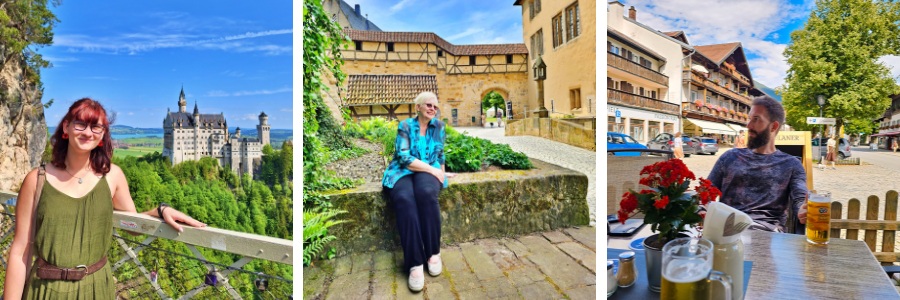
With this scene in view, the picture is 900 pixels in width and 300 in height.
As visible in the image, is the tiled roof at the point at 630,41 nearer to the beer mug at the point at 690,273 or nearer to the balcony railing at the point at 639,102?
the balcony railing at the point at 639,102

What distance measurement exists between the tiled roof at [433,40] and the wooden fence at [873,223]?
1.95 meters

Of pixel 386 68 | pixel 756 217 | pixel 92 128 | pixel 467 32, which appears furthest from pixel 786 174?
pixel 92 128

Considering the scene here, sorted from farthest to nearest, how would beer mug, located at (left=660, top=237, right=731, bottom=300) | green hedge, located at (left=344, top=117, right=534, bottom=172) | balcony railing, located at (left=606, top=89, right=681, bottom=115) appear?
balcony railing, located at (left=606, top=89, right=681, bottom=115), green hedge, located at (left=344, top=117, right=534, bottom=172), beer mug, located at (left=660, top=237, right=731, bottom=300)

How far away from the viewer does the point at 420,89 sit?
1.61m

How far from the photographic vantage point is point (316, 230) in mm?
1680

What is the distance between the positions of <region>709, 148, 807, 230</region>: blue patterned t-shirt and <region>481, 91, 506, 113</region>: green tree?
3.91 ft

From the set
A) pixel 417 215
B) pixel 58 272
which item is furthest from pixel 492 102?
pixel 58 272

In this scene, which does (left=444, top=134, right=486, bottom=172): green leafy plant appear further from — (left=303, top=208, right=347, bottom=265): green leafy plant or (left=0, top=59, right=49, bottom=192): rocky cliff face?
(left=0, top=59, right=49, bottom=192): rocky cliff face

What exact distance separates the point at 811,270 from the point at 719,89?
3.37 feet

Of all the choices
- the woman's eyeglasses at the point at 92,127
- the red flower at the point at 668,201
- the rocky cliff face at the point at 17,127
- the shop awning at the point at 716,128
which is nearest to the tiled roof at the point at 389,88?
the red flower at the point at 668,201

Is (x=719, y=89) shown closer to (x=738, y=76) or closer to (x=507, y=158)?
(x=738, y=76)

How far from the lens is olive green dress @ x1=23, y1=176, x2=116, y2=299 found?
5.11 feet

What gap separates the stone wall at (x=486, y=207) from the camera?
63.9 inches

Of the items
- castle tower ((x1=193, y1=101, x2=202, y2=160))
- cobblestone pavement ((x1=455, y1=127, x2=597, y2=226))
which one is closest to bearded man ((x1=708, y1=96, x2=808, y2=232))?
cobblestone pavement ((x1=455, y1=127, x2=597, y2=226))
